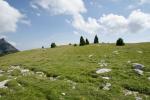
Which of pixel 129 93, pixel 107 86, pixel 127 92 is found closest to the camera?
pixel 129 93

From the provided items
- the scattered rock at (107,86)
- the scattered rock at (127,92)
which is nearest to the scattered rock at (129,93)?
the scattered rock at (127,92)

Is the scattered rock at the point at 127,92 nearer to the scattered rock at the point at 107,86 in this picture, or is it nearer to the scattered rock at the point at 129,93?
the scattered rock at the point at 129,93

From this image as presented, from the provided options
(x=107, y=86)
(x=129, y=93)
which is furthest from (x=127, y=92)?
(x=107, y=86)

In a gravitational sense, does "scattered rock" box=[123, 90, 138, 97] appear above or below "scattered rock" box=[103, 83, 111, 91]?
below

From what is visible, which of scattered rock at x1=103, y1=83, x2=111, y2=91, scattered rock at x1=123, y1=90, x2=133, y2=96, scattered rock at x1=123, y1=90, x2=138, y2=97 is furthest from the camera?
scattered rock at x1=103, y1=83, x2=111, y2=91

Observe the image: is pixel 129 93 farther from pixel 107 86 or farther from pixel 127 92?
pixel 107 86

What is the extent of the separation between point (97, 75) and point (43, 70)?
894 cm

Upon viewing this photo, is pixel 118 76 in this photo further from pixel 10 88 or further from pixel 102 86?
pixel 10 88

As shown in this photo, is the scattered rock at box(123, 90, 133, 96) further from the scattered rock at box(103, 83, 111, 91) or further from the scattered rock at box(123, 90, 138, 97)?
the scattered rock at box(103, 83, 111, 91)

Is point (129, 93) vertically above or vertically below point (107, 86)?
below

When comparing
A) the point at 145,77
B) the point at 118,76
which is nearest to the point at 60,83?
the point at 118,76

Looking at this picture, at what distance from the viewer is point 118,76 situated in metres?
27.5

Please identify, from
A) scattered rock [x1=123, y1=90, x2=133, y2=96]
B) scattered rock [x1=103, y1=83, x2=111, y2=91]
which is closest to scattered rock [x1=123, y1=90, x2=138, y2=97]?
scattered rock [x1=123, y1=90, x2=133, y2=96]

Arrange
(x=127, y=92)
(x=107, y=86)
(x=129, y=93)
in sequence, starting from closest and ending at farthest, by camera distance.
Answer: (x=129, y=93)
(x=127, y=92)
(x=107, y=86)
